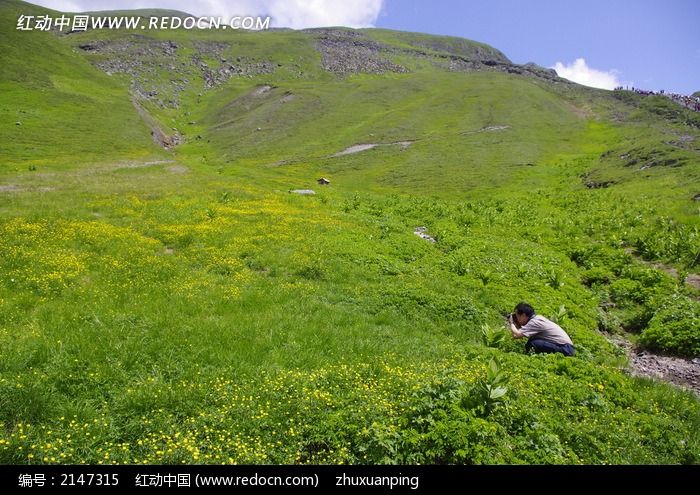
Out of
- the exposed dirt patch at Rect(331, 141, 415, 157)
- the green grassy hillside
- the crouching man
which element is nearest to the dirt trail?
the green grassy hillside

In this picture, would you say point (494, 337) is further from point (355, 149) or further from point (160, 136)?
point (160, 136)

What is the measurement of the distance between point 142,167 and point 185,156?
802 inches

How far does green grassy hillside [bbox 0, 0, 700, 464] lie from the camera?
856cm

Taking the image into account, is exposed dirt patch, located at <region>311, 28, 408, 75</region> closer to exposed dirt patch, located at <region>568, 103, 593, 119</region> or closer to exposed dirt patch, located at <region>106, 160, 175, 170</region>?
exposed dirt patch, located at <region>568, 103, 593, 119</region>

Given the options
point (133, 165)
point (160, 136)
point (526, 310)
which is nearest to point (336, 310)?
point (526, 310)

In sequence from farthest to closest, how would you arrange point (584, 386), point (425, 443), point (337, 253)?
point (337, 253) → point (584, 386) → point (425, 443)

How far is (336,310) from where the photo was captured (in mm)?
15016

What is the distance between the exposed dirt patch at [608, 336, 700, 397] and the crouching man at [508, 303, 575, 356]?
8.74 feet

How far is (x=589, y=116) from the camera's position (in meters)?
94.9

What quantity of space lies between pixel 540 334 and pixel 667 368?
4828 millimetres

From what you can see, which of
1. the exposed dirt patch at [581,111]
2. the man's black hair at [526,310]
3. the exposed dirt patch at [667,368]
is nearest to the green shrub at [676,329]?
the exposed dirt patch at [667,368]

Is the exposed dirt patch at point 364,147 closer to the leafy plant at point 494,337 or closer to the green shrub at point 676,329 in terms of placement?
the green shrub at point 676,329

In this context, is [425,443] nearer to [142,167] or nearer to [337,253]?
[337,253]

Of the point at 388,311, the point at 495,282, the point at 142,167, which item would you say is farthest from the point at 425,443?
the point at 142,167
